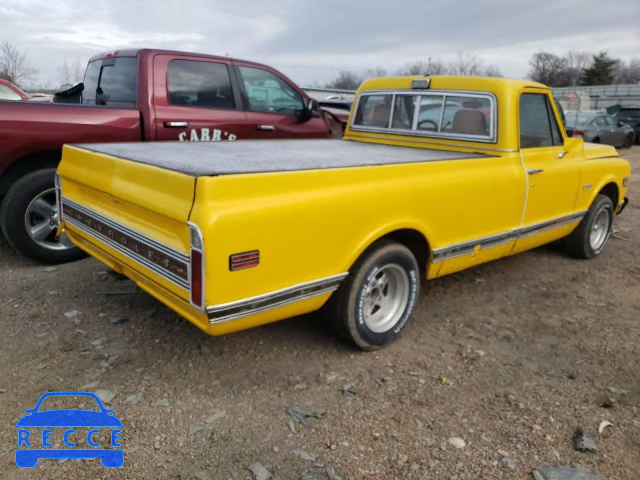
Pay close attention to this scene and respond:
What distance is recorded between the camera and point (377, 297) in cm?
366

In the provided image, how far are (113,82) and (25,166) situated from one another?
4.33 ft

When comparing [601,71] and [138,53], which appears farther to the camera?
[601,71]

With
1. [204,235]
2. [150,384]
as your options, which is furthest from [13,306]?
[204,235]

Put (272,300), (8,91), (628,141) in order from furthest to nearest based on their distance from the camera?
(628,141) < (8,91) < (272,300)

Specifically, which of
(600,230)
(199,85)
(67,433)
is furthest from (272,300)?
(600,230)

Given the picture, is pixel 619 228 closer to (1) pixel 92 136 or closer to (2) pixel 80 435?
(1) pixel 92 136

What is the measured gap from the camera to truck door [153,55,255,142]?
5.25 meters

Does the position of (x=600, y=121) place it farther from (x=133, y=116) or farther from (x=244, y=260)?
(x=244, y=260)

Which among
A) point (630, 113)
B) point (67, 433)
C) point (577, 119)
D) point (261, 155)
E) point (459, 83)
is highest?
point (459, 83)

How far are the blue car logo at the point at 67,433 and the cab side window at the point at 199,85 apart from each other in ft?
10.9

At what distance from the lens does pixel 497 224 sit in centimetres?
419

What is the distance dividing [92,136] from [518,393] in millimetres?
4100

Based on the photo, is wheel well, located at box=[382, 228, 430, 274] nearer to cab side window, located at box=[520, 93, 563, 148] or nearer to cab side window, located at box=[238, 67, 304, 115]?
cab side window, located at box=[520, 93, 563, 148]

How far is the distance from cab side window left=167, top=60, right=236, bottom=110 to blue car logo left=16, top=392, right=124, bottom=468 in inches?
131
